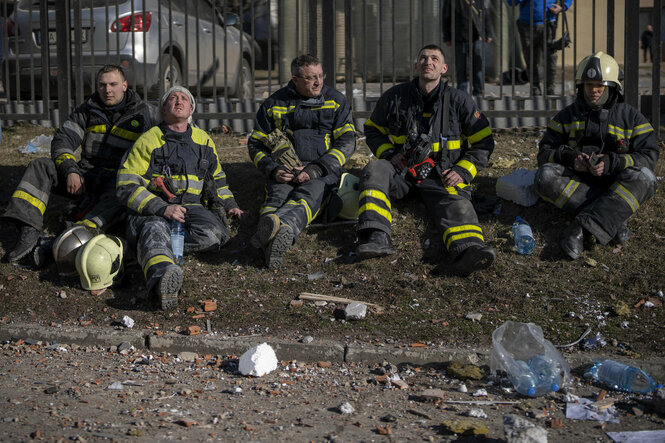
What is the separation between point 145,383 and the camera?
4758 mm

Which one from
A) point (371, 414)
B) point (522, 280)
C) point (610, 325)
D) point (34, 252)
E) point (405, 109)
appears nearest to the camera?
point (371, 414)

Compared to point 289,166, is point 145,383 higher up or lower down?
lower down

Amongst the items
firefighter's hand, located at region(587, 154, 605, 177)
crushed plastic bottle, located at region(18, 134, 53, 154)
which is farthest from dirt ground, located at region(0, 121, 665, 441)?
crushed plastic bottle, located at region(18, 134, 53, 154)

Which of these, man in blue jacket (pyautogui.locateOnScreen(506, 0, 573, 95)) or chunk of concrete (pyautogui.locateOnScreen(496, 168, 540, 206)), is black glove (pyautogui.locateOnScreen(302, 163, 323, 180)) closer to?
chunk of concrete (pyautogui.locateOnScreen(496, 168, 540, 206))

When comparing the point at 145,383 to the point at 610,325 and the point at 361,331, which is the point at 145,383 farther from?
the point at 610,325

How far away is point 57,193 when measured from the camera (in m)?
7.06

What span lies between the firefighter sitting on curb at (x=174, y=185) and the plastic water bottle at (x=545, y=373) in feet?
9.19

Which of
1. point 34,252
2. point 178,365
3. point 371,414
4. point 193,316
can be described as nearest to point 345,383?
point 371,414

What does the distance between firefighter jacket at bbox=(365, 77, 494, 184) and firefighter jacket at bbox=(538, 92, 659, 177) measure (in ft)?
1.89

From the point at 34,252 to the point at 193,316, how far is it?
1.65 meters

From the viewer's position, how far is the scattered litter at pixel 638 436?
3.96m

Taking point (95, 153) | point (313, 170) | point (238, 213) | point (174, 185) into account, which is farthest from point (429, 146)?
point (95, 153)

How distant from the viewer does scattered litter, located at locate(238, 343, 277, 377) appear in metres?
4.86

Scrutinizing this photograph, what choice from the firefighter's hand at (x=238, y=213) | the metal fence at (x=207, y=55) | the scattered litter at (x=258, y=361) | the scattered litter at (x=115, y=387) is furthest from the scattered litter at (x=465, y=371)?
the metal fence at (x=207, y=55)
